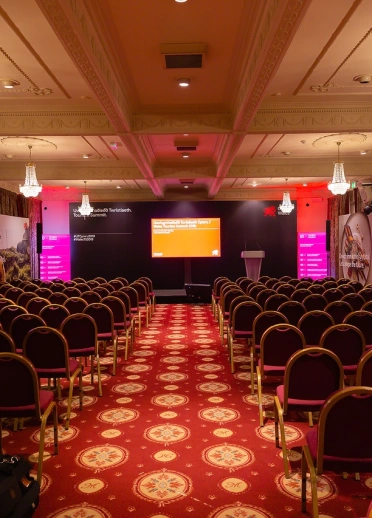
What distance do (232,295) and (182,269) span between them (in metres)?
9.63

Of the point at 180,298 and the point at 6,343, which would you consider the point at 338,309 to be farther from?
the point at 180,298

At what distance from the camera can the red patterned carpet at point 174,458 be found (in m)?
2.96

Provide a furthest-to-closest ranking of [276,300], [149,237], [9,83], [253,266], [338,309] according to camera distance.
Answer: [149,237]
[253,266]
[276,300]
[9,83]
[338,309]

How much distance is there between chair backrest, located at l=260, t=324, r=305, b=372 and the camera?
4262 millimetres

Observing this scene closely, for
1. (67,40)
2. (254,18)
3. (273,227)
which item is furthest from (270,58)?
(273,227)

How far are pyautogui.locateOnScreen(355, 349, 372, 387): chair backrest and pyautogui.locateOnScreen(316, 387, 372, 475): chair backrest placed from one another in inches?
30.5

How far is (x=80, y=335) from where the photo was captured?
528 cm

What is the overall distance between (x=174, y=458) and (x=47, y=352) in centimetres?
154

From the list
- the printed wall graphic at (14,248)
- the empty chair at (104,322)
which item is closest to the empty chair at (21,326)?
the empty chair at (104,322)

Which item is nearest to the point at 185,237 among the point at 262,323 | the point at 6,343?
the point at 262,323

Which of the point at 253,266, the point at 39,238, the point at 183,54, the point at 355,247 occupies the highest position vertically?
the point at 183,54

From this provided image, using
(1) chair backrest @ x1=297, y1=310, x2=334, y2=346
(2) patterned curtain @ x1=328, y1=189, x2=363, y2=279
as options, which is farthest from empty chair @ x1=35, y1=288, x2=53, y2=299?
(2) patterned curtain @ x1=328, y1=189, x2=363, y2=279

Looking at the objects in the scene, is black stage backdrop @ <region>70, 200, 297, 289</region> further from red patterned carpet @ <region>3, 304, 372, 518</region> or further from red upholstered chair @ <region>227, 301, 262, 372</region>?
red patterned carpet @ <region>3, 304, 372, 518</region>

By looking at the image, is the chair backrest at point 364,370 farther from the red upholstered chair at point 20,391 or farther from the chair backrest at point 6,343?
the chair backrest at point 6,343
